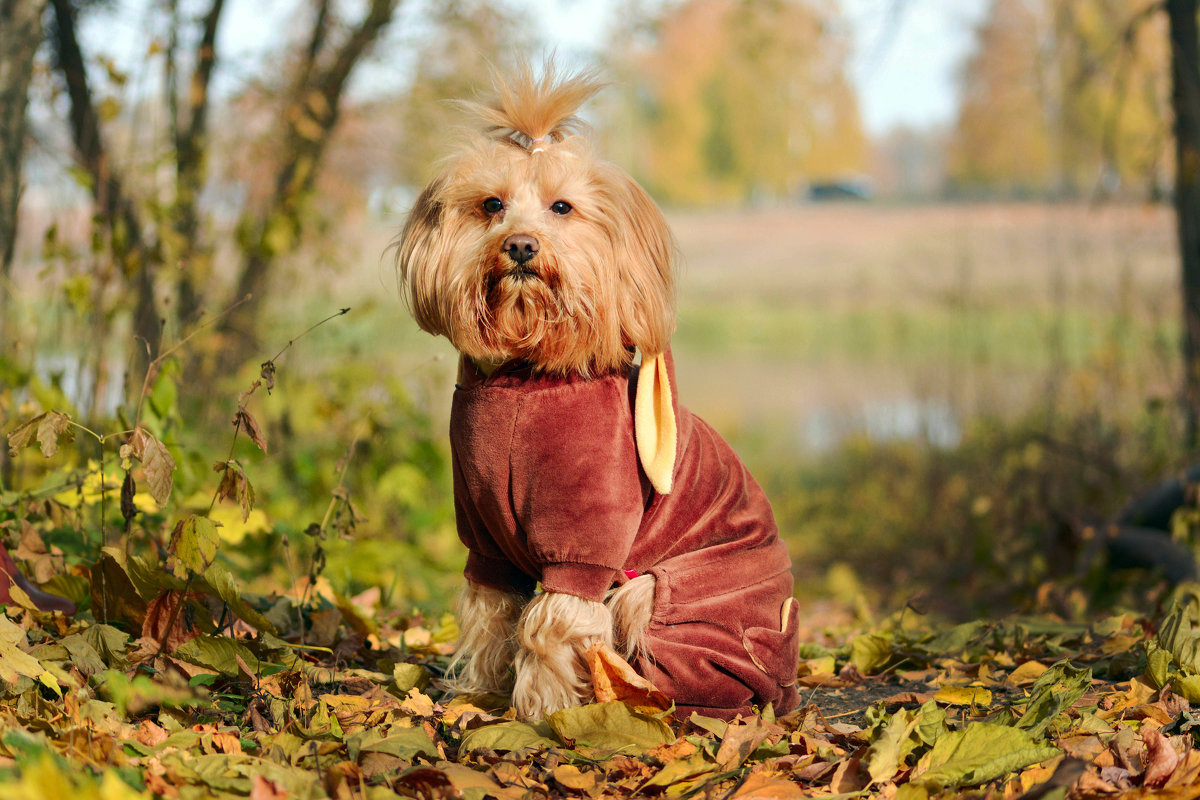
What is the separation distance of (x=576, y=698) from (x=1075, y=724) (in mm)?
1235

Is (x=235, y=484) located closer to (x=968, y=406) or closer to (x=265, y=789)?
(x=265, y=789)

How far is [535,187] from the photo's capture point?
2619 millimetres

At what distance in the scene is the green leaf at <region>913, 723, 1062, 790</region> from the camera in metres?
2.17

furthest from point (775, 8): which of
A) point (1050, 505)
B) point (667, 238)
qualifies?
point (667, 238)

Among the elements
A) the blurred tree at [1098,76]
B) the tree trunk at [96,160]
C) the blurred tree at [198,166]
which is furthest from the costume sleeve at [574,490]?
the blurred tree at [1098,76]

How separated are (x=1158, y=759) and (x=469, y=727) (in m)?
1.58

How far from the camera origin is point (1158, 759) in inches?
88.9

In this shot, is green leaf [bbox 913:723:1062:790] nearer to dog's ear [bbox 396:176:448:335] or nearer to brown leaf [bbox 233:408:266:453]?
dog's ear [bbox 396:176:448:335]

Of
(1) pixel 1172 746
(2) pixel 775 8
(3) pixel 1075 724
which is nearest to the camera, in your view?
(1) pixel 1172 746

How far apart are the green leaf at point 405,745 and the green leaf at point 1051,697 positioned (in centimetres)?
138

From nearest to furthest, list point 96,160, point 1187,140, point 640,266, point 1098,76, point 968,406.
A: point 640,266 → point 96,160 → point 1187,140 → point 1098,76 → point 968,406

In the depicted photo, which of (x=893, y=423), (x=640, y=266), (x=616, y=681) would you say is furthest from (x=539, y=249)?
(x=893, y=423)

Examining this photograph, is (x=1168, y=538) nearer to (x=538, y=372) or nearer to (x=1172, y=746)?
(x=1172, y=746)

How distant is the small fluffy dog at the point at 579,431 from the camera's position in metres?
2.49
